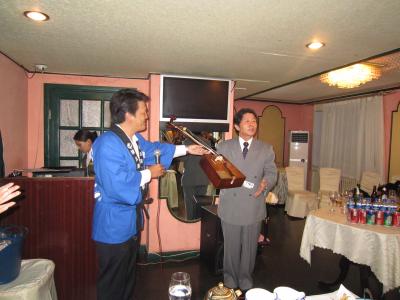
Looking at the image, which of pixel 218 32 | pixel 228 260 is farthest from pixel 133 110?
pixel 228 260

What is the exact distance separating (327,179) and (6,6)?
18.7 ft

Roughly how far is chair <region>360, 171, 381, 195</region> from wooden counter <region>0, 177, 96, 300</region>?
184 inches

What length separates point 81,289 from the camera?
7.46 feet

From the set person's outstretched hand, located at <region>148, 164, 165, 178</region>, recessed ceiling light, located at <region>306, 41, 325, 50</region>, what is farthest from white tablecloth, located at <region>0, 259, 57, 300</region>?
recessed ceiling light, located at <region>306, 41, 325, 50</region>

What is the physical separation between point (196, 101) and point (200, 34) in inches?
51.5

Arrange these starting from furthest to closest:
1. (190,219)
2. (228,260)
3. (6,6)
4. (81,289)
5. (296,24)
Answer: (190,219) → (228,260) → (81,289) → (296,24) → (6,6)

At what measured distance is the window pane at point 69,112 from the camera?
3529 millimetres

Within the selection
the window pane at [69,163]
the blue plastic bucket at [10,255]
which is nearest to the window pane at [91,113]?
the window pane at [69,163]

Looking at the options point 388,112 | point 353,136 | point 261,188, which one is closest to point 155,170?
point 261,188

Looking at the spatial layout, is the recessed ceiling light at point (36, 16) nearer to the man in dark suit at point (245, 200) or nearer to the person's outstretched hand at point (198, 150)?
the person's outstretched hand at point (198, 150)

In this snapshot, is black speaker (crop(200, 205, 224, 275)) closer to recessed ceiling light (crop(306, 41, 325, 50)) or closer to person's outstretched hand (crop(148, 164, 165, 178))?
person's outstretched hand (crop(148, 164, 165, 178))

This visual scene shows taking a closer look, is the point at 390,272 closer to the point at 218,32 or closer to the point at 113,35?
the point at 218,32

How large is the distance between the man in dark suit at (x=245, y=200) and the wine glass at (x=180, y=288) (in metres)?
1.32

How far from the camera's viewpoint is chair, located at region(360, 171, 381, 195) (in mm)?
4728
